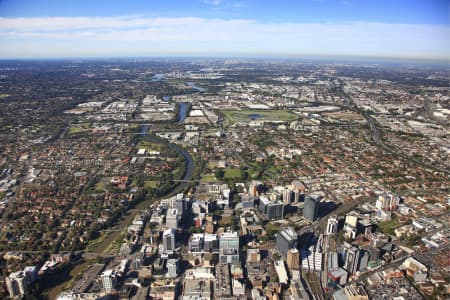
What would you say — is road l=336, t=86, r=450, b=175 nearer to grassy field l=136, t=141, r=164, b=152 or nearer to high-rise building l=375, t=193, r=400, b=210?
high-rise building l=375, t=193, r=400, b=210

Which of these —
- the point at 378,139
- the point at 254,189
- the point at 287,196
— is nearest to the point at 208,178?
the point at 254,189

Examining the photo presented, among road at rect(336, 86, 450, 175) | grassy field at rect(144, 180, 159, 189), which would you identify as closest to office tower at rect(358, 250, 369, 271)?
grassy field at rect(144, 180, 159, 189)

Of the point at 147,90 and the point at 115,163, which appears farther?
the point at 147,90

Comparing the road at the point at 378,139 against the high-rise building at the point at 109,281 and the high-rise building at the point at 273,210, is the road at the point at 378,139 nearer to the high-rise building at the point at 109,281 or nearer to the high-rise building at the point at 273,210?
the high-rise building at the point at 273,210

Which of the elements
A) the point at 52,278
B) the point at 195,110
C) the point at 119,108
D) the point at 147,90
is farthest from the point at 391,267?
the point at 147,90

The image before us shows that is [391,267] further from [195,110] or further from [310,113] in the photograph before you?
[195,110]

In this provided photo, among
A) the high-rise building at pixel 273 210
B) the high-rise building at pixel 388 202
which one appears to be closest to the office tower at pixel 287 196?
the high-rise building at pixel 273 210
